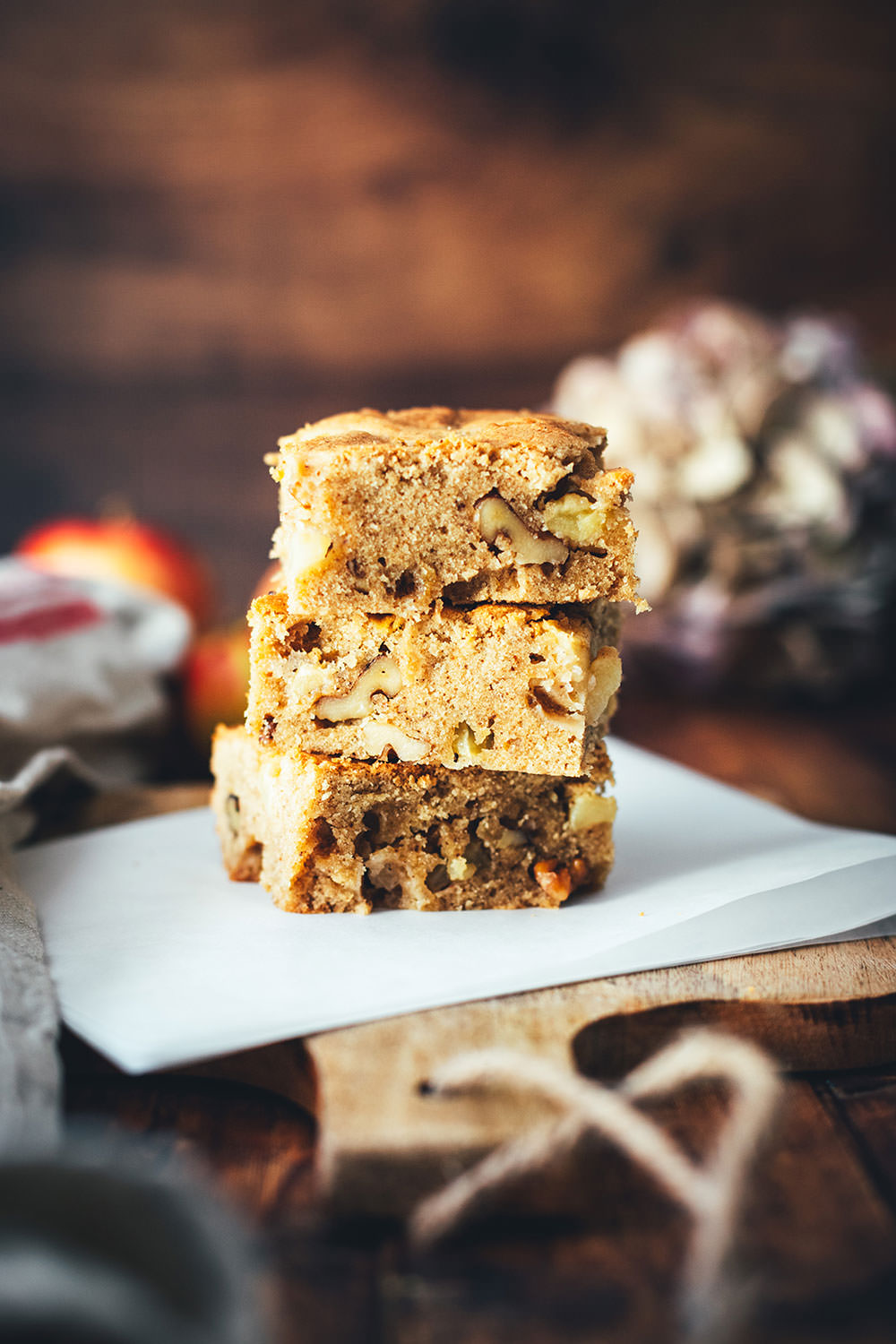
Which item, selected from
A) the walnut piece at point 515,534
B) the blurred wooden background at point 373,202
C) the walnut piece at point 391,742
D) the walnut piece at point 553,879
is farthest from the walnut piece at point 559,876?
the blurred wooden background at point 373,202

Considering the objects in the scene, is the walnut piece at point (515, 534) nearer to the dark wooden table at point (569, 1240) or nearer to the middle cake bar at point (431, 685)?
the middle cake bar at point (431, 685)

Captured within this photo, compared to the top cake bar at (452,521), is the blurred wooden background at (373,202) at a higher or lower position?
higher

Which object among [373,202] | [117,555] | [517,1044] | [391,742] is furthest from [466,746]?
[373,202]

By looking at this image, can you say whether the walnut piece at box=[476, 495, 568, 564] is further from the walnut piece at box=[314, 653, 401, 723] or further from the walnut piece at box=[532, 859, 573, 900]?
the walnut piece at box=[532, 859, 573, 900]

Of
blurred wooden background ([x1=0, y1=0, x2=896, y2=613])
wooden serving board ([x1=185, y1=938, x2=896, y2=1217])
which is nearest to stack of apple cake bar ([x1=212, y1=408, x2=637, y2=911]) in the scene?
wooden serving board ([x1=185, y1=938, x2=896, y2=1217])

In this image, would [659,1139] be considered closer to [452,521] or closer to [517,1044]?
[517,1044]

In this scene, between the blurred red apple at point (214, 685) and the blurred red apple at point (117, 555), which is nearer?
the blurred red apple at point (214, 685)
